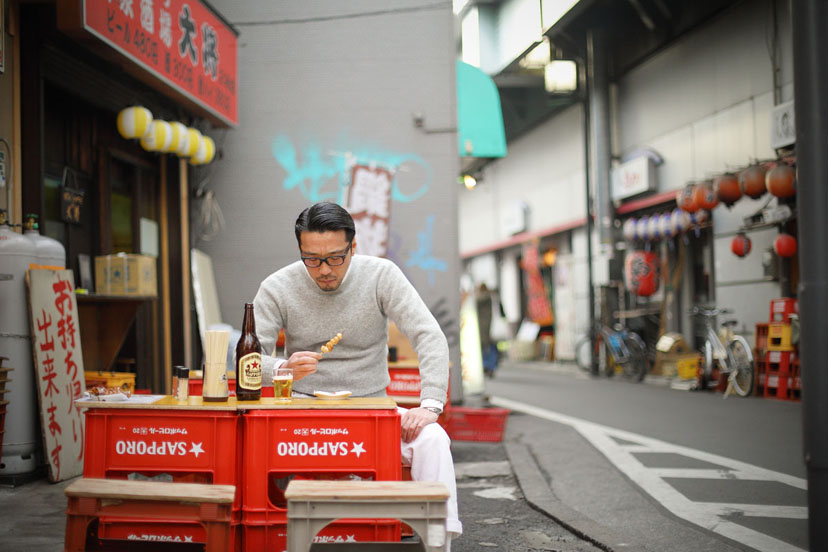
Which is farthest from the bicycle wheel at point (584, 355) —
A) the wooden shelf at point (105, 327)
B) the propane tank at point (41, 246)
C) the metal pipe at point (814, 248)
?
the metal pipe at point (814, 248)

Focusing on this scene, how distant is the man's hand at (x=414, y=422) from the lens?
11.9ft

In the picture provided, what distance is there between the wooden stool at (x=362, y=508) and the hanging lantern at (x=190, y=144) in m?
6.46

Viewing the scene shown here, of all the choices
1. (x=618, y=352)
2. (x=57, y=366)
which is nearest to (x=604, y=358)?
(x=618, y=352)

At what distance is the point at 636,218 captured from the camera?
18.6 metres

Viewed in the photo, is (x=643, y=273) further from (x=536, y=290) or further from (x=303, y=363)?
(x=303, y=363)

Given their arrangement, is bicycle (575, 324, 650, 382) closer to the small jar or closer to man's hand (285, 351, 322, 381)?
man's hand (285, 351, 322, 381)

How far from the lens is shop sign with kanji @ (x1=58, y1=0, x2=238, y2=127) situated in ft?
20.3

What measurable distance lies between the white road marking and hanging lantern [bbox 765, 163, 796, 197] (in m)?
4.66

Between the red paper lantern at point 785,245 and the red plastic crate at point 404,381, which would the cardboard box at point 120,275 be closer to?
the red plastic crate at point 404,381

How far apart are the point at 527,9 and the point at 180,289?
12.7 meters

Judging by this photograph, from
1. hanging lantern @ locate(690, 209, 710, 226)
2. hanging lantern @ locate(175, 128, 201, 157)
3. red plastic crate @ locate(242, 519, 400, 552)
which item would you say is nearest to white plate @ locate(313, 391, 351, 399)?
red plastic crate @ locate(242, 519, 400, 552)

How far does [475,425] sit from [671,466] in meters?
2.17

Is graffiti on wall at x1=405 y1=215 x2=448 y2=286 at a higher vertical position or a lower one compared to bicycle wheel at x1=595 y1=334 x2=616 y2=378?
higher

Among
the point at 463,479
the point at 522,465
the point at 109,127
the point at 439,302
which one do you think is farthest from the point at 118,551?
the point at 439,302
